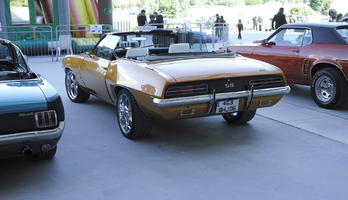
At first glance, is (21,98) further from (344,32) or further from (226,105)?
(344,32)

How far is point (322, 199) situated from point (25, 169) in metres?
3.04

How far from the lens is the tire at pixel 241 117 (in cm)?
598

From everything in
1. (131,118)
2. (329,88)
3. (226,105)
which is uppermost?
(226,105)

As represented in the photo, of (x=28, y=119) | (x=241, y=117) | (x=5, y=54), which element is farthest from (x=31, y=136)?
(x=241, y=117)

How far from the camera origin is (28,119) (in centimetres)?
388

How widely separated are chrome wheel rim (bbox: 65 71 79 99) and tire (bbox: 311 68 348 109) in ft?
14.5

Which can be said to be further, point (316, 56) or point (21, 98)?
point (316, 56)

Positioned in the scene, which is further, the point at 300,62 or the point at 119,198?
the point at 300,62

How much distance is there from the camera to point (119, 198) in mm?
3721

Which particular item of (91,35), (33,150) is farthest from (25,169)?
(91,35)

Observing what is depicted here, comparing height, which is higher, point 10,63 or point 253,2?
point 253,2

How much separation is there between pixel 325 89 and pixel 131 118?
3892 millimetres

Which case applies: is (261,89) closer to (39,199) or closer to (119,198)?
(119,198)

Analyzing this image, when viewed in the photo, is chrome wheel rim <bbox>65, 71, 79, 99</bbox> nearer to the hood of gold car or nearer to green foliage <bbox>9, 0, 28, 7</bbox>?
the hood of gold car
